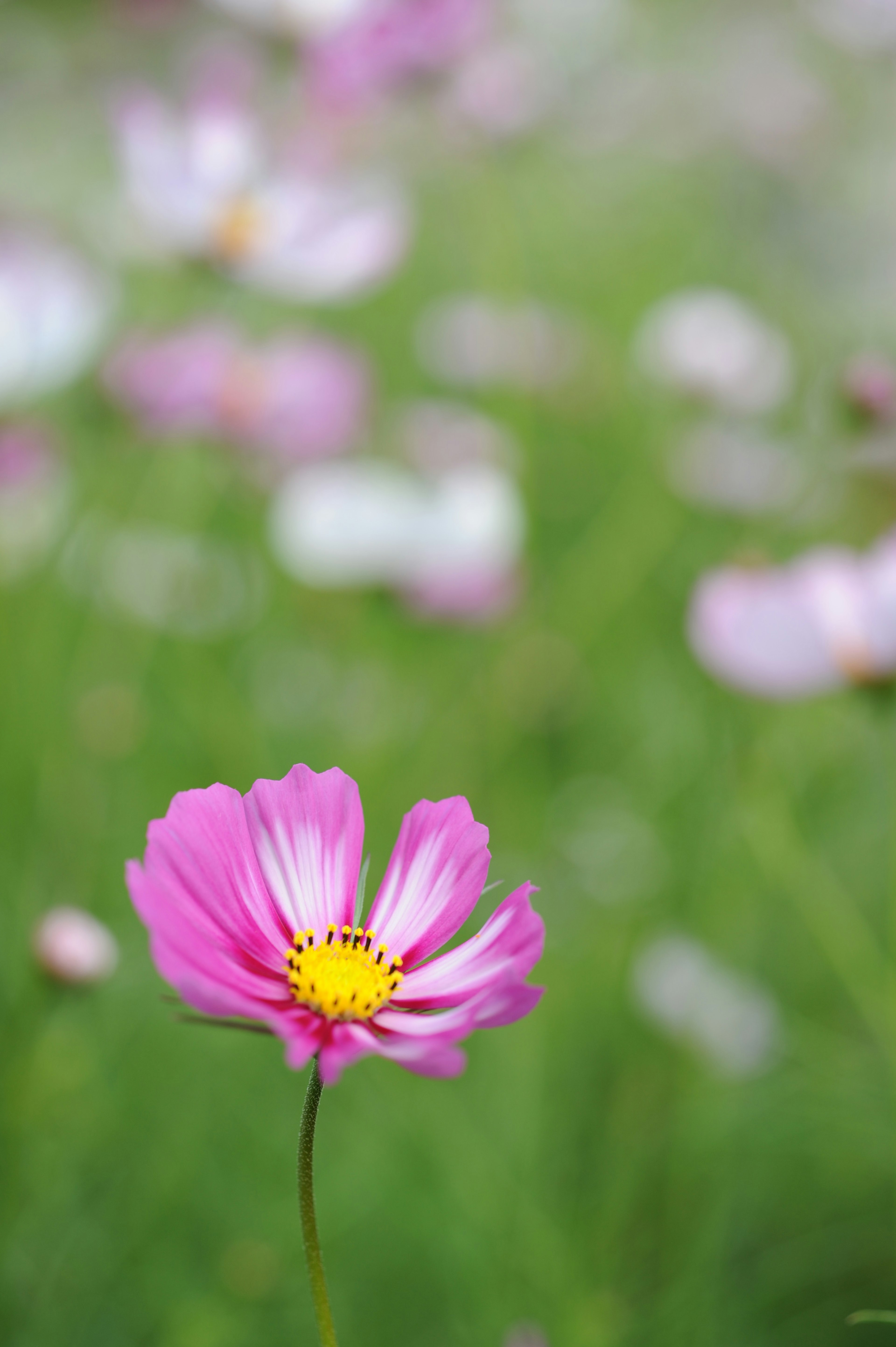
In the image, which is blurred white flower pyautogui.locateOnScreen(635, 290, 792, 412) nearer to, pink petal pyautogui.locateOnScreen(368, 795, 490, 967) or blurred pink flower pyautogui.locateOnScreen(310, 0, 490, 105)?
blurred pink flower pyautogui.locateOnScreen(310, 0, 490, 105)

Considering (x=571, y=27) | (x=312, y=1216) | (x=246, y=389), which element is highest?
(x=571, y=27)

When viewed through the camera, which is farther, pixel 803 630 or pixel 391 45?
pixel 391 45

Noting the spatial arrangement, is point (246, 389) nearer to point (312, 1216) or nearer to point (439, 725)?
point (439, 725)

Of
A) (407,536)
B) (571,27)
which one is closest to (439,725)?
(407,536)

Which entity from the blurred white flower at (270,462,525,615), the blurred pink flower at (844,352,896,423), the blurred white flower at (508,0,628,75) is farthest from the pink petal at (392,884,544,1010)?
the blurred white flower at (508,0,628,75)

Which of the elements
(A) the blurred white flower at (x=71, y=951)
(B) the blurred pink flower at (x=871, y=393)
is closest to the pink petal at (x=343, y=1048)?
(A) the blurred white flower at (x=71, y=951)

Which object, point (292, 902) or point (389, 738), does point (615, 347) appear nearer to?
point (389, 738)
